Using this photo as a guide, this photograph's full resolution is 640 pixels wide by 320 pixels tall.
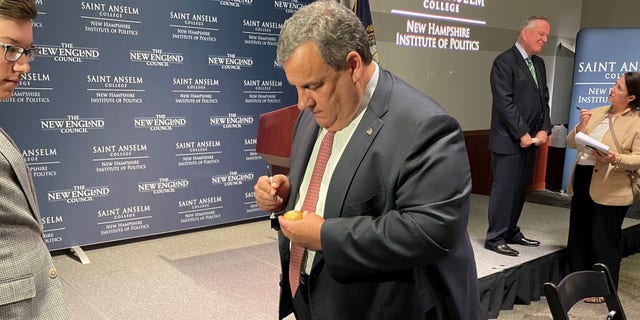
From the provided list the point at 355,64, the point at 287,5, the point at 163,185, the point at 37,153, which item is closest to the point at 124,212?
the point at 163,185

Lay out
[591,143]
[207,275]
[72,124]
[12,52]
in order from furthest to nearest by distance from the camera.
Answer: [72,124] < [207,275] < [591,143] < [12,52]

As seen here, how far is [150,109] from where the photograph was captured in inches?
149

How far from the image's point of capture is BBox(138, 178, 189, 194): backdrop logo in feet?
12.5

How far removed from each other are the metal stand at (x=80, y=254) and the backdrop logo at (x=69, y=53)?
4.14 ft

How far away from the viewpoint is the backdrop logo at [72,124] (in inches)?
133

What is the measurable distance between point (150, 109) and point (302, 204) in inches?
109

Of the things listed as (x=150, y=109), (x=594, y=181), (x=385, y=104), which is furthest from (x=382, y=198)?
(x=150, y=109)

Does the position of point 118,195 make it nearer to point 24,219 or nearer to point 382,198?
point 24,219

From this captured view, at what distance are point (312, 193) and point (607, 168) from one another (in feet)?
8.84

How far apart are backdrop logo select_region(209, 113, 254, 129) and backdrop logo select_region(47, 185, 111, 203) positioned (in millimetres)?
960

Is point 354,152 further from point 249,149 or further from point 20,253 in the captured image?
point 249,149

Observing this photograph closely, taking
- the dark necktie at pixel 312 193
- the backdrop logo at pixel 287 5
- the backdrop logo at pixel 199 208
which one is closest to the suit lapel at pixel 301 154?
the dark necktie at pixel 312 193

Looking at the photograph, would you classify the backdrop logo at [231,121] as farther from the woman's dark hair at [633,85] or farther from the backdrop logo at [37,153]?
the woman's dark hair at [633,85]

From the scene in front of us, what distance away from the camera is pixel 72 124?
3461 mm
